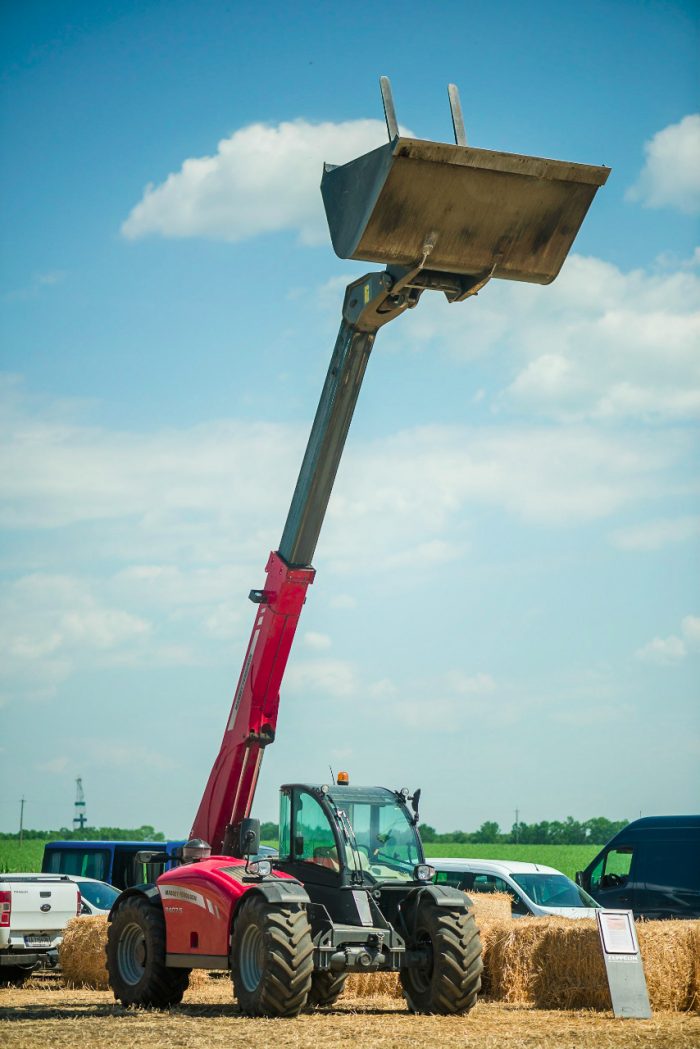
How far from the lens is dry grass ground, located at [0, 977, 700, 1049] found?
1131 cm

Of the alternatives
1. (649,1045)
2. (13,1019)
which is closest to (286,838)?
(13,1019)

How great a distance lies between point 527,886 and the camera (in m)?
19.9

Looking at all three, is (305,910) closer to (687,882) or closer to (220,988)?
(220,988)

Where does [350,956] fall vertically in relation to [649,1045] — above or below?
above

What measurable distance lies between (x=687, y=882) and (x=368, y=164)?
38.6 ft

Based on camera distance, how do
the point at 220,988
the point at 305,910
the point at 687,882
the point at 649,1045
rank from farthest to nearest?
the point at 687,882
the point at 220,988
the point at 305,910
the point at 649,1045

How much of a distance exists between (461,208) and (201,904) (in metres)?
7.77

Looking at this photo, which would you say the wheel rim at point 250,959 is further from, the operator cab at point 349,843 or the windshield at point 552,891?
the windshield at point 552,891

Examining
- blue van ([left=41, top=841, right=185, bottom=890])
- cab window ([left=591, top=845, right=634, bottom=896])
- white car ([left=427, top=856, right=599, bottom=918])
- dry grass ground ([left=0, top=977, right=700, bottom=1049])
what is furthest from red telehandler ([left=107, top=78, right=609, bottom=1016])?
blue van ([left=41, top=841, right=185, bottom=890])

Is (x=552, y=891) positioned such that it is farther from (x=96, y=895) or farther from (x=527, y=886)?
(x=96, y=895)

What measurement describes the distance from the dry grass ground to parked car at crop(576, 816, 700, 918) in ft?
17.8

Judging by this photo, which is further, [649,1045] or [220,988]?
[220,988]

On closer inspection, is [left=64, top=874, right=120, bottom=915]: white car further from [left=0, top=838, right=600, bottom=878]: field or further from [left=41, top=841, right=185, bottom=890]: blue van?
[left=0, top=838, right=600, bottom=878]: field

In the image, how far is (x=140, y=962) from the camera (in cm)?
1528
